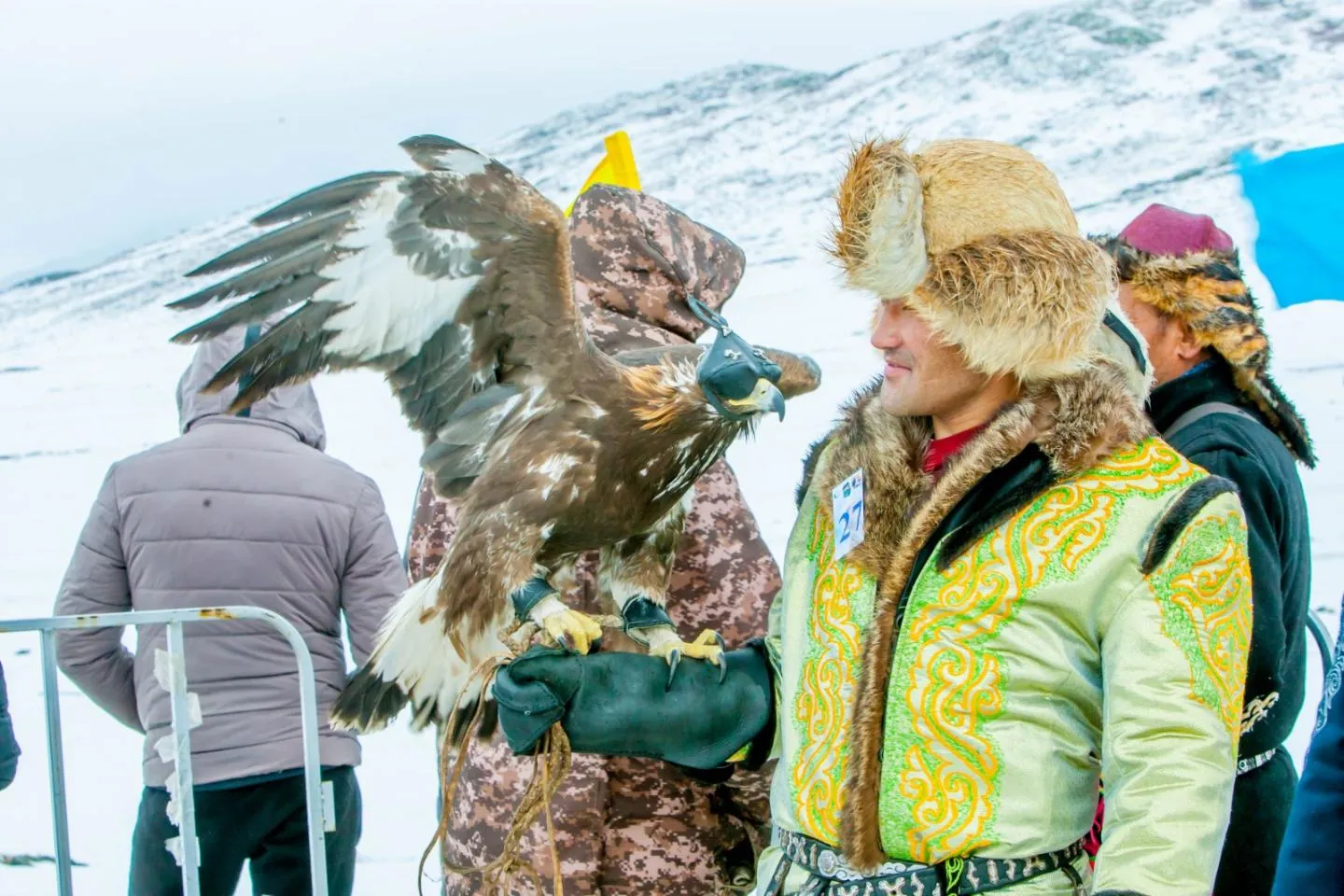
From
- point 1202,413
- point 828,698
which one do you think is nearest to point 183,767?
point 828,698

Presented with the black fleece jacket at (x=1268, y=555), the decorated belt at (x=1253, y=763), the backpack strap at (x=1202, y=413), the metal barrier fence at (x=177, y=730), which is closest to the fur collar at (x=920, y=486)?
the black fleece jacket at (x=1268, y=555)

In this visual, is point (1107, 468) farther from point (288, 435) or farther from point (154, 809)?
point (154, 809)

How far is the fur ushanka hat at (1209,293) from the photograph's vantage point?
1.98 metres

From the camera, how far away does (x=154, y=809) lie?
236 centimetres

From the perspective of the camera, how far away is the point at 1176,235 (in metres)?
2.08

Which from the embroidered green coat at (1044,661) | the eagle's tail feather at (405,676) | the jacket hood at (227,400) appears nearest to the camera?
the embroidered green coat at (1044,661)

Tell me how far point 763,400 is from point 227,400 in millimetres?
1402

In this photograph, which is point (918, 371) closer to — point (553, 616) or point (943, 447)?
point (943, 447)

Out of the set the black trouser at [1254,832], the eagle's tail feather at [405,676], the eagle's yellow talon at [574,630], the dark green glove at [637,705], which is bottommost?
the black trouser at [1254,832]

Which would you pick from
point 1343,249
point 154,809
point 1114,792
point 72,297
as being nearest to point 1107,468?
point 1114,792

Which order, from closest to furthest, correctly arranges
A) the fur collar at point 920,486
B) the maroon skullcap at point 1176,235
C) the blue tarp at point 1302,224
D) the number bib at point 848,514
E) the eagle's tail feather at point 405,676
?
the fur collar at point 920,486
the number bib at point 848,514
the eagle's tail feather at point 405,676
the maroon skullcap at point 1176,235
the blue tarp at point 1302,224

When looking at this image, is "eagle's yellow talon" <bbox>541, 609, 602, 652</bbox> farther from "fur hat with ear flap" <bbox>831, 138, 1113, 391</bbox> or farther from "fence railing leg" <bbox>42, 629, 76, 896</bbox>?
"fence railing leg" <bbox>42, 629, 76, 896</bbox>

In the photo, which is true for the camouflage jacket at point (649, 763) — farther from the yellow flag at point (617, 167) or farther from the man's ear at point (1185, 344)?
the man's ear at point (1185, 344)

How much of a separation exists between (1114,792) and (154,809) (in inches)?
74.6
